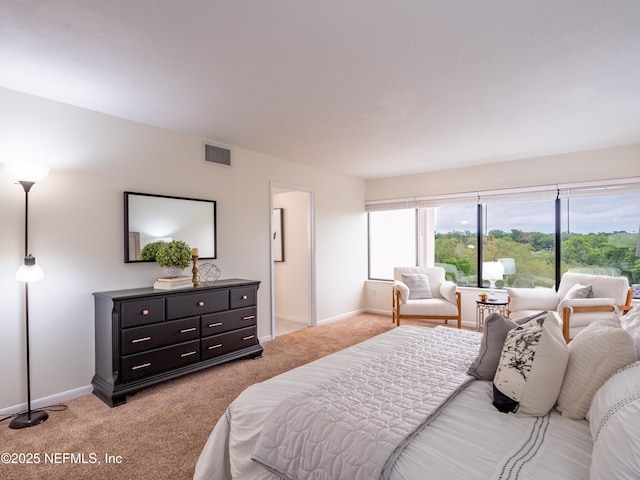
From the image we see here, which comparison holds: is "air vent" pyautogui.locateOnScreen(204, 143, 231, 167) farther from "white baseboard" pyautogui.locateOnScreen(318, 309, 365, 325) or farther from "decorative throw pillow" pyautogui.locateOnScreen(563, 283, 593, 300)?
"decorative throw pillow" pyautogui.locateOnScreen(563, 283, 593, 300)

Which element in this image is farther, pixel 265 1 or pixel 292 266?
pixel 292 266

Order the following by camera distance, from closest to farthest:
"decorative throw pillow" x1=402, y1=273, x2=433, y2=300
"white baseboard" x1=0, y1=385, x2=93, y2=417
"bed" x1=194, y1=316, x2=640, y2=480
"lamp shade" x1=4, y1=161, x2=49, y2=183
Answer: "bed" x1=194, y1=316, x2=640, y2=480
"lamp shade" x1=4, y1=161, x2=49, y2=183
"white baseboard" x1=0, y1=385, x2=93, y2=417
"decorative throw pillow" x1=402, y1=273, x2=433, y2=300

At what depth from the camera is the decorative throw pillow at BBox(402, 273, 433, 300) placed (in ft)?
17.3

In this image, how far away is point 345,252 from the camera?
6066 mm

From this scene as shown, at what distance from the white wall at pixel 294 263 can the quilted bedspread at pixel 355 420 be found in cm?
374

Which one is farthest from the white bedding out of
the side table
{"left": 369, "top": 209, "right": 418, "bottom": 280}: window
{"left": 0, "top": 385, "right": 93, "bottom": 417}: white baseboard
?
{"left": 369, "top": 209, "right": 418, "bottom": 280}: window

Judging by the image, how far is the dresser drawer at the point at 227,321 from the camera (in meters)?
3.50

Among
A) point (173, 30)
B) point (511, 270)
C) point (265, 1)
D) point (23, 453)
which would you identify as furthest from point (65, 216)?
point (511, 270)

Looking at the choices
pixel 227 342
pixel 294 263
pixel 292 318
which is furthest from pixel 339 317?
pixel 227 342

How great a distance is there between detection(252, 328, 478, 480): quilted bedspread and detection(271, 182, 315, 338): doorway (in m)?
3.58

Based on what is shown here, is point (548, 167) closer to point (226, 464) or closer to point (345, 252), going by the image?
point (345, 252)

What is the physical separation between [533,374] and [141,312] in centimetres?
283

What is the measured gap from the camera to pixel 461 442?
4.16ft

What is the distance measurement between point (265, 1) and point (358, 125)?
190 centimetres
